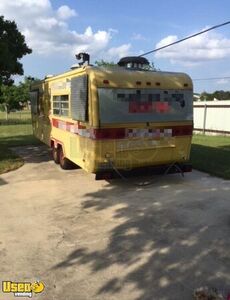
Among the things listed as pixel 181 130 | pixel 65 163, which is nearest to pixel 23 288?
pixel 181 130

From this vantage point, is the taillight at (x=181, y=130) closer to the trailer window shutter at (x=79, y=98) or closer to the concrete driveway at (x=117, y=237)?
the concrete driveway at (x=117, y=237)

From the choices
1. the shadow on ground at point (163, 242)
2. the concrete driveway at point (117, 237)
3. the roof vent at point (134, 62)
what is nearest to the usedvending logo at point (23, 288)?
the concrete driveway at point (117, 237)

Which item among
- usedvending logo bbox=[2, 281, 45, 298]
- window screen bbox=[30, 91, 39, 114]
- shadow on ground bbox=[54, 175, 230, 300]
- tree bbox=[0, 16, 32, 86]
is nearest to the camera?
usedvending logo bbox=[2, 281, 45, 298]

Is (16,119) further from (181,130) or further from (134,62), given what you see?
(181,130)

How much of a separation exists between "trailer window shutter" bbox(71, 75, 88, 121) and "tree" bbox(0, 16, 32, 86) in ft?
14.9

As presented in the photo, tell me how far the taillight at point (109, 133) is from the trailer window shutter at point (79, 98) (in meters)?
0.54

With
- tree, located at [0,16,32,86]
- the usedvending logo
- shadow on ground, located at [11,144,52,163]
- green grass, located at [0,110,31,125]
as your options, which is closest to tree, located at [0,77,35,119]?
green grass, located at [0,110,31,125]

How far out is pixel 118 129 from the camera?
8.55m

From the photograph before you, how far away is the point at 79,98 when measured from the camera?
9008 mm

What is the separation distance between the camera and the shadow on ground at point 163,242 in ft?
15.1

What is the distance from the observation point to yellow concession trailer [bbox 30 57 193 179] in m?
8.41

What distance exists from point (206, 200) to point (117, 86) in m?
3.02

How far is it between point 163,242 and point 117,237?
73 centimetres

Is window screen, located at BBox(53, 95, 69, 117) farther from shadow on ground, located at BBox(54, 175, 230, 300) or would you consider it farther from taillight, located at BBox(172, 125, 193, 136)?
taillight, located at BBox(172, 125, 193, 136)
